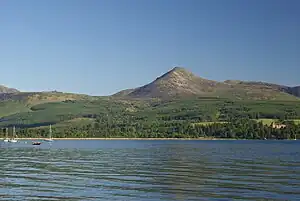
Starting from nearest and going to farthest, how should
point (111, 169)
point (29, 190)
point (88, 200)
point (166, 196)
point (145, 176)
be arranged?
point (88, 200)
point (166, 196)
point (29, 190)
point (145, 176)
point (111, 169)

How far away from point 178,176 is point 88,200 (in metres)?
22.1

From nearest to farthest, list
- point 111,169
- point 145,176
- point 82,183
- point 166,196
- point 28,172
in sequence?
1. point 166,196
2. point 82,183
3. point 145,176
4. point 28,172
5. point 111,169

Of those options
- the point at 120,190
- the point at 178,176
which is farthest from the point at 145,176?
the point at 120,190

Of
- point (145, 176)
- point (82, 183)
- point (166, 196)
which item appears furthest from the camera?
point (145, 176)

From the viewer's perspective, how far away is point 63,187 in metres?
53.5

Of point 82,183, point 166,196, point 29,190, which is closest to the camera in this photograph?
point 166,196

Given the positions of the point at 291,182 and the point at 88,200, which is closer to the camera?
the point at 88,200

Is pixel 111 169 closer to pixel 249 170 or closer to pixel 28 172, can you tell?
pixel 28 172

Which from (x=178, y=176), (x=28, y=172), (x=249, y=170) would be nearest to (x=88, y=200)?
(x=178, y=176)

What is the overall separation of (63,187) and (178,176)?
17234 millimetres

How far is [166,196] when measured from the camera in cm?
4791

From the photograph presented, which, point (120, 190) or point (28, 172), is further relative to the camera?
point (28, 172)

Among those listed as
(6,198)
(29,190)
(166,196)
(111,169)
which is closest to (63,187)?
(29,190)

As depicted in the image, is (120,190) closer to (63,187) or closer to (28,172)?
(63,187)
